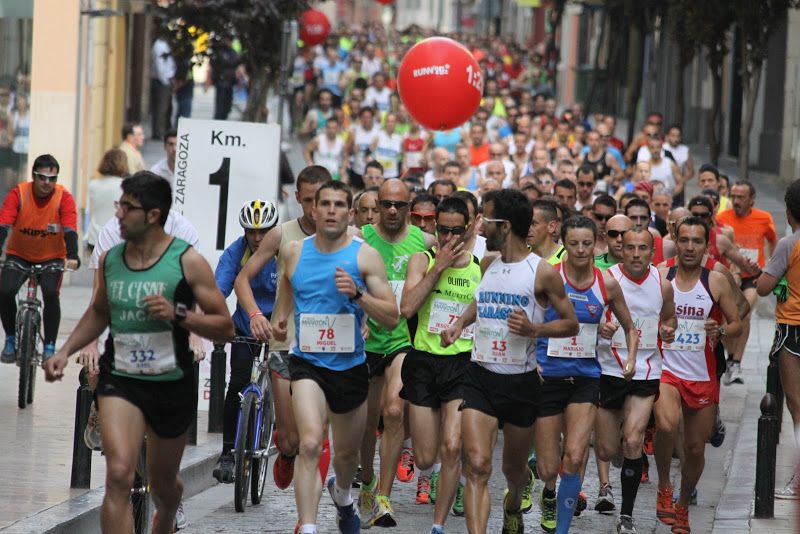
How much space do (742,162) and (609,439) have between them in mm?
18046

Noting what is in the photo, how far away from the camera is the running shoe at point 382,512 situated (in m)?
10.1

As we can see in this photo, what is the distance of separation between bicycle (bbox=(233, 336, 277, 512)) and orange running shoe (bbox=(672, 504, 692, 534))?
243 centimetres

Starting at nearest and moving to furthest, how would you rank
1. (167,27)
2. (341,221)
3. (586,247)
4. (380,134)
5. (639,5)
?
(341,221), (586,247), (380,134), (167,27), (639,5)

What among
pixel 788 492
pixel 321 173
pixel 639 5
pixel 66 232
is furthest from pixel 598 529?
pixel 639 5

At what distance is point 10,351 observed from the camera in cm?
1342

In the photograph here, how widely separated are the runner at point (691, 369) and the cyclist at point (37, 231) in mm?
4909

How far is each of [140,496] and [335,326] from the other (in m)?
1.26

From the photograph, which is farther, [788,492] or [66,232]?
[66,232]

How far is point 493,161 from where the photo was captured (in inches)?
798

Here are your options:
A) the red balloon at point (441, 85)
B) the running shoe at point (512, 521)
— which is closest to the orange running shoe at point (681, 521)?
the running shoe at point (512, 521)

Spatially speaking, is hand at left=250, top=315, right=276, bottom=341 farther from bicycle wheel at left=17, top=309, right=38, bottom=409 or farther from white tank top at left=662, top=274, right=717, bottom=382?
bicycle wheel at left=17, top=309, right=38, bottom=409

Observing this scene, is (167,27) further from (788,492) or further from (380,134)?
(788,492)

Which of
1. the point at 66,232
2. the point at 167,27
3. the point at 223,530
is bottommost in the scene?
the point at 223,530

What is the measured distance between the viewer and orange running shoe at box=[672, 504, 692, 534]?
10273 mm
